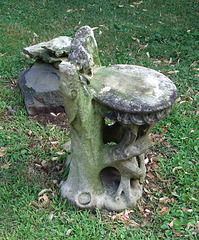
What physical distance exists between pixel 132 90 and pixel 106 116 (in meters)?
0.30

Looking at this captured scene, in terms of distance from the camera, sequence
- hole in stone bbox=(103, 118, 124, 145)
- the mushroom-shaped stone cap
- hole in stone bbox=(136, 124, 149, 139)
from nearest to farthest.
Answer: the mushroom-shaped stone cap, hole in stone bbox=(136, 124, 149, 139), hole in stone bbox=(103, 118, 124, 145)

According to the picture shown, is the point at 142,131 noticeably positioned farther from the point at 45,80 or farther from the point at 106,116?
the point at 45,80

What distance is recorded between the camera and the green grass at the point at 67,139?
2.95 m

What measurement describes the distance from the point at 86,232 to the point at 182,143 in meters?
1.74

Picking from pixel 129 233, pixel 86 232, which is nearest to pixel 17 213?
pixel 86 232

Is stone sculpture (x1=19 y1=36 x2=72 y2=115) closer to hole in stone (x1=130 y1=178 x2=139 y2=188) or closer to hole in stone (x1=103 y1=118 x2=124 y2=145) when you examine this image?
hole in stone (x1=103 y1=118 x2=124 y2=145)

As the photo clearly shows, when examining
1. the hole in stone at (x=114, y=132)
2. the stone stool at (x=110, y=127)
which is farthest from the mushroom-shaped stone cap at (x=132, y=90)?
the hole in stone at (x=114, y=132)

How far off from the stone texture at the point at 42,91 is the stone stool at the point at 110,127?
1.50 meters

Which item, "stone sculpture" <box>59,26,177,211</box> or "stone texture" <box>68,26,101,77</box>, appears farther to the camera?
"stone texture" <box>68,26,101,77</box>

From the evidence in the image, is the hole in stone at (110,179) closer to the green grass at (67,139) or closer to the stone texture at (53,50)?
the green grass at (67,139)

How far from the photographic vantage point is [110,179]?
320 centimetres

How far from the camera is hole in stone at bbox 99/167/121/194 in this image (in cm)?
312

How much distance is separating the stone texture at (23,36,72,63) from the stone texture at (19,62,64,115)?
164 millimetres

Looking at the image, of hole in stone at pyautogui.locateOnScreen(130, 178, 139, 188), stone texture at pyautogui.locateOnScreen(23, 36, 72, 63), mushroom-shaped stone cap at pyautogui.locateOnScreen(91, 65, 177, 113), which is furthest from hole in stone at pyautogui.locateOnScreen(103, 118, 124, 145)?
stone texture at pyautogui.locateOnScreen(23, 36, 72, 63)
